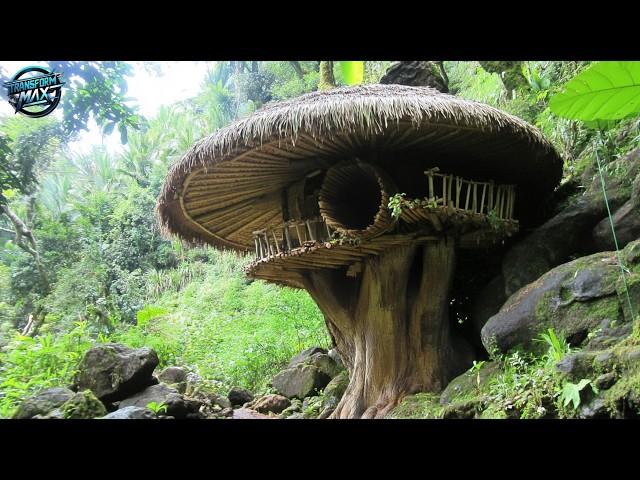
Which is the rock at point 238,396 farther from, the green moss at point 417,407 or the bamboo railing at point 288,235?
the green moss at point 417,407

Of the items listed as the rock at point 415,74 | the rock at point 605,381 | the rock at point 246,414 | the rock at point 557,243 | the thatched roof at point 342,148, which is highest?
the rock at point 415,74

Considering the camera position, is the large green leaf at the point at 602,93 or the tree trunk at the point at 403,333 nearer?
the large green leaf at the point at 602,93

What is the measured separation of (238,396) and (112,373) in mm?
2739

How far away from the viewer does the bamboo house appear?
457cm

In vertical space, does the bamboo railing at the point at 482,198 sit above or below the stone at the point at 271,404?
above

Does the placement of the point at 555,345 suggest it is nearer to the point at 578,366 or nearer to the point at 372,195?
the point at 578,366

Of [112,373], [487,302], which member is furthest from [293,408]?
[487,302]

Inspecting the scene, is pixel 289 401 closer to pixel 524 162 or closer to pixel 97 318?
pixel 97 318

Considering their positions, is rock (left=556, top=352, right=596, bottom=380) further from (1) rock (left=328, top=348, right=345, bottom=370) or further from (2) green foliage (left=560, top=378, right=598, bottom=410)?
(1) rock (left=328, top=348, right=345, bottom=370)

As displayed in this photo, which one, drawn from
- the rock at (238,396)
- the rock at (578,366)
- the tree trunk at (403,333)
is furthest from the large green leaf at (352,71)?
the rock at (578,366)

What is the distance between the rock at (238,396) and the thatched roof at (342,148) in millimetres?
2582

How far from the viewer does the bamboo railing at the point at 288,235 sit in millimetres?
5221

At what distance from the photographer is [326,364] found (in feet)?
23.9
